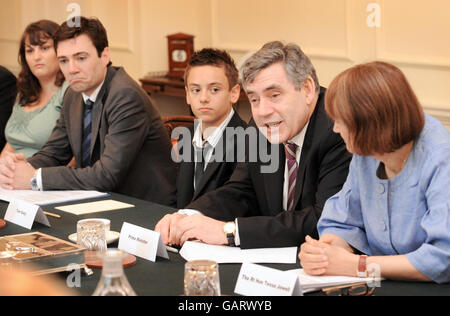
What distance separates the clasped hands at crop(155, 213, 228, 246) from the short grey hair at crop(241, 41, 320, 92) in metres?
0.55

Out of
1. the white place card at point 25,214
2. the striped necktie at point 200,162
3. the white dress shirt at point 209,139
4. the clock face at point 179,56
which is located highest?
the clock face at point 179,56

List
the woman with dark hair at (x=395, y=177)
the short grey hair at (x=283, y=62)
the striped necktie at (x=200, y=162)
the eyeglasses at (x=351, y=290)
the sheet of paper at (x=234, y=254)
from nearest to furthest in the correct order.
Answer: the eyeglasses at (x=351, y=290)
the woman with dark hair at (x=395, y=177)
the sheet of paper at (x=234, y=254)
the short grey hair at (x=283, y=62)
the striped necktie at (x=200, y=162)

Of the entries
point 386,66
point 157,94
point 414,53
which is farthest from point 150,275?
point 157,94

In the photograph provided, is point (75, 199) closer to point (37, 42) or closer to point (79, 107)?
point (79, 107)

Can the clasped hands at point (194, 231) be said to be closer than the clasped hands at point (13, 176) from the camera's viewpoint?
Yes

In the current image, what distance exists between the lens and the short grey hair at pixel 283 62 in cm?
282

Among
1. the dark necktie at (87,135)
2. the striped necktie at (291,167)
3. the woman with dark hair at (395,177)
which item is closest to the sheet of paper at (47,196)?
the dark necktie at (87,135)

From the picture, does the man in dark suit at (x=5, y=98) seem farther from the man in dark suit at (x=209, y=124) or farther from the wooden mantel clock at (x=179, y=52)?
the man in dark suit at (x=209, y=124)

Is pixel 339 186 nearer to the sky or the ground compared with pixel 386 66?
nearer to the ground

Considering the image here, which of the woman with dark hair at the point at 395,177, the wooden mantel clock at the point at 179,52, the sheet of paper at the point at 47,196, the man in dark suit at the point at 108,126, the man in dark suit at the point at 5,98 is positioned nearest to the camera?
the woman with dark hair at the point at 395,177

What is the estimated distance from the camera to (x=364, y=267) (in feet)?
6.93

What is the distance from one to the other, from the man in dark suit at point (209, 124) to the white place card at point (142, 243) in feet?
3.20

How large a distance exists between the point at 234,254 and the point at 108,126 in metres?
1.74

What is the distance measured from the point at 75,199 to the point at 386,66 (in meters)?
1.81
